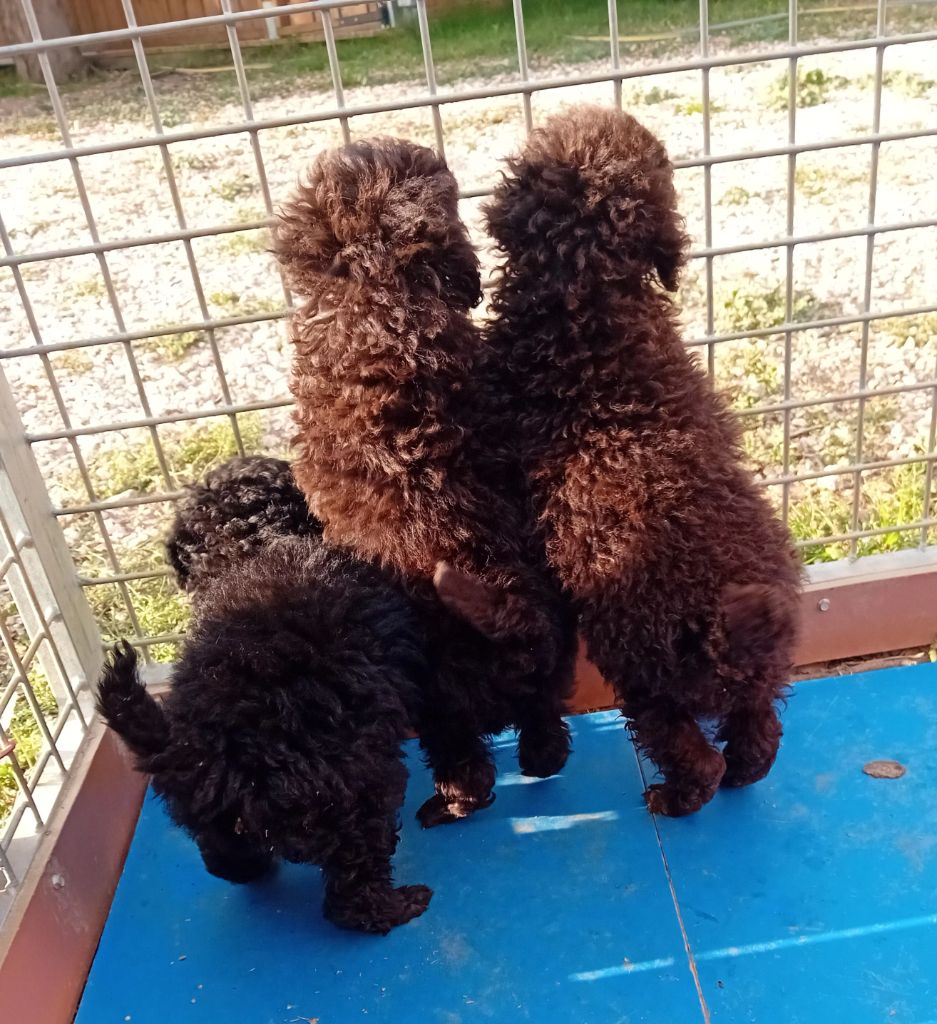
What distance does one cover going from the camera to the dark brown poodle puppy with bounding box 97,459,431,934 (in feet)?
5.73

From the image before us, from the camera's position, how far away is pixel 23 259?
195 centimetres

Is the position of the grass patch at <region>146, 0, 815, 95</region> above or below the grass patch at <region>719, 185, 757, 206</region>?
above

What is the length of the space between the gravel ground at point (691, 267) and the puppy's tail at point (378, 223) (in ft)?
2.05

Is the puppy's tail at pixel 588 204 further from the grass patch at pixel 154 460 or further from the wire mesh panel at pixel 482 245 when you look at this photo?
the grass patch at pixel 154 460

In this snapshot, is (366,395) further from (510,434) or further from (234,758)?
(234,758)

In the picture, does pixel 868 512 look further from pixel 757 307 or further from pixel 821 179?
pixel 821 179

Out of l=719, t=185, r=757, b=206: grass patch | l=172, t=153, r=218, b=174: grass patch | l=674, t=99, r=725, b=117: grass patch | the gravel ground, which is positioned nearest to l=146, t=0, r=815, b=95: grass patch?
the gravel ground

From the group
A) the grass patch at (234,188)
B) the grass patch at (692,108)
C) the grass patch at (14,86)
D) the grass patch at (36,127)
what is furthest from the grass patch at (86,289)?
the grass patch at (14,86)

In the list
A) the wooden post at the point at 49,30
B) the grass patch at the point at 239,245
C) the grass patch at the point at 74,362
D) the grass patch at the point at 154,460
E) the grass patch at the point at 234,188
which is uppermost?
the wooden post at the point at 49,30

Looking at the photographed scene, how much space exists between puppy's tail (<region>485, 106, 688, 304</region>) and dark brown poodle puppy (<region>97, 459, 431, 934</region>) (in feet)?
2.37

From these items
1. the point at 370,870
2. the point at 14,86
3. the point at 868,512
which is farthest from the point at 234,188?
the point at 14,86

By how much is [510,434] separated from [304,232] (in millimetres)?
559

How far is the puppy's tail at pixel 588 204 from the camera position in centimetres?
177

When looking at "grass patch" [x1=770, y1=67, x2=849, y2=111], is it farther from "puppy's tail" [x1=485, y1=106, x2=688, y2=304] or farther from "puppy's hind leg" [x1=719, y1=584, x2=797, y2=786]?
"puppy's hind leg" [x1=719, y1=584, x2=797, y2=786]
